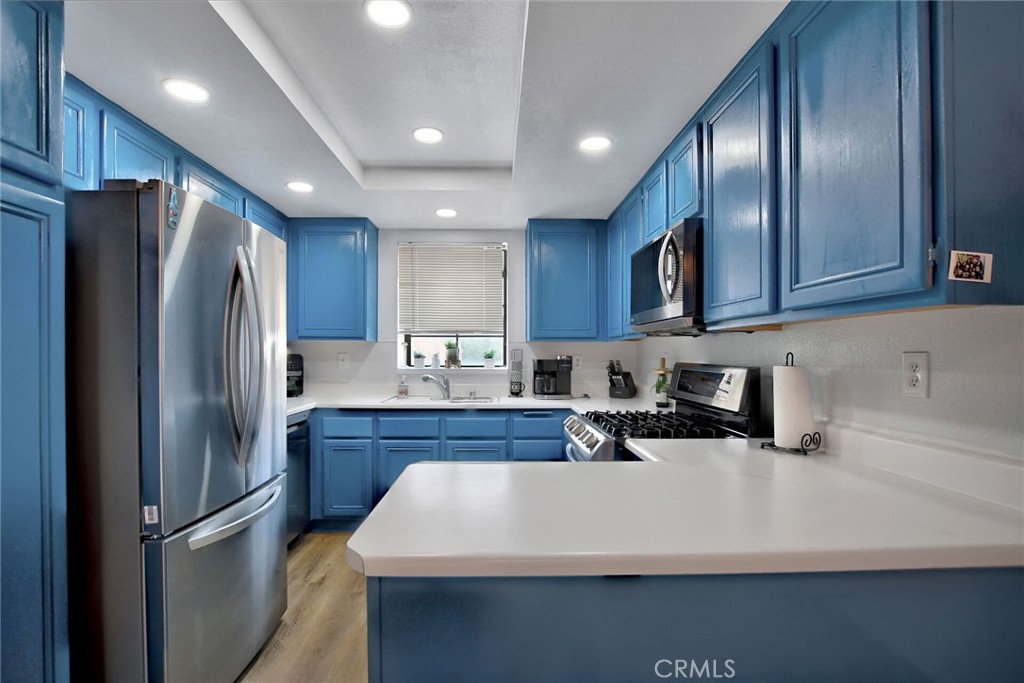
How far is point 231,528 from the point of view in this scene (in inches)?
63.2

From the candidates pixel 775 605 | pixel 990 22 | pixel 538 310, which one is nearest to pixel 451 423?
pixel 538 310

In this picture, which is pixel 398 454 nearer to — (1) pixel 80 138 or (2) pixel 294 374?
(2) pixel 294 374

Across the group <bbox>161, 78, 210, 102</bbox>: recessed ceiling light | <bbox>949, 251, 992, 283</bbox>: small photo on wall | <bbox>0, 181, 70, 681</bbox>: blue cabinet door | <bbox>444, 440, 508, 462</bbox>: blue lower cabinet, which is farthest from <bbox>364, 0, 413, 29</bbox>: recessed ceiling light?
<bbox>444, 440, 508, 462</bbox>: blue lower cabinet

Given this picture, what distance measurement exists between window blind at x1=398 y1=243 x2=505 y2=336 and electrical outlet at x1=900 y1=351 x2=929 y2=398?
2.79 m

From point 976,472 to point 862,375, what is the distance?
1.32 ft

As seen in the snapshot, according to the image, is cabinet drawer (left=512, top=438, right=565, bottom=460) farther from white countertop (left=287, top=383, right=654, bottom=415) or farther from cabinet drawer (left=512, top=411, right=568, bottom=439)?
white countertop (left=287, top=383, right=654, bottom=415)

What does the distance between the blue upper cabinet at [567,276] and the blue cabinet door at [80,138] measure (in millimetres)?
2404

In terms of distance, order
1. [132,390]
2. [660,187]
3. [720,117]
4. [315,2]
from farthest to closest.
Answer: [660,187] → [720,117] → [315,2] → [132,390]

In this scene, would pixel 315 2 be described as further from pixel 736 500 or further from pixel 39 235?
pixel 736 500

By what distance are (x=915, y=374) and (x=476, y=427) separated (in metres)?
2.35

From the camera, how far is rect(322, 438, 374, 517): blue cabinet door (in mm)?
3059

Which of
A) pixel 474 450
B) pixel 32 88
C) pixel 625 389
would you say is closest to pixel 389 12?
pixel 32 88

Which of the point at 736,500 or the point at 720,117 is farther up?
the point at 720,117

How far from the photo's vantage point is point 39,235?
112 cm
